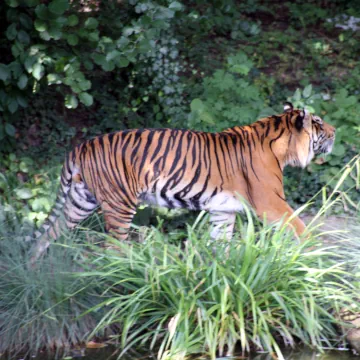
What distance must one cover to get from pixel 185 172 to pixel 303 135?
114 cm

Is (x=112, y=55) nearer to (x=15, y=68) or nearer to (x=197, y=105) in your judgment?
(x=15, y=68)

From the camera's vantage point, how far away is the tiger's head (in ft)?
25.4

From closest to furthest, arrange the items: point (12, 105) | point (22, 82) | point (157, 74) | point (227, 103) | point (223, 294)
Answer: point (223, 294) < point (22, 82) < point (12, 105) < point (157, 74) < point (227, 103)

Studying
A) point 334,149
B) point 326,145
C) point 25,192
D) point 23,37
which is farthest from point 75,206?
point 334,149

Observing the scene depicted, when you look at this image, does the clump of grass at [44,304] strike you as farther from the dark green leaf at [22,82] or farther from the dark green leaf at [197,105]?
the dark green leaf at [197,105]

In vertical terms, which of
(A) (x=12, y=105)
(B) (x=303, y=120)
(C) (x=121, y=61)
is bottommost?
(A) (x=12, y=105)

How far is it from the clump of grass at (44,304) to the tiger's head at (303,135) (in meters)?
2.33

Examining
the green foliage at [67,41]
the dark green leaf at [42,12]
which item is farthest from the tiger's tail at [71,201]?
the dark green leaf at [42,12]

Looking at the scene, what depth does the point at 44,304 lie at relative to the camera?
630cm

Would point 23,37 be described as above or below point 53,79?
above

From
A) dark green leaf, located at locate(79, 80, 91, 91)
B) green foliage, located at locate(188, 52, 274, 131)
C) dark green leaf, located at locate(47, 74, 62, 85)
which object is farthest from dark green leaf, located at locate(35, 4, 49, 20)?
green foliage, located at locate(188, 52, 274, 131)

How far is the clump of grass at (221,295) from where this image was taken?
6.01 metres

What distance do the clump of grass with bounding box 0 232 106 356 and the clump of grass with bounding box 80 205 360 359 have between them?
177 millimetres

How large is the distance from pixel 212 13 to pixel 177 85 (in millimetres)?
2090
